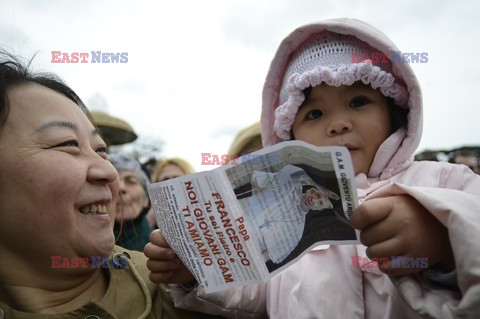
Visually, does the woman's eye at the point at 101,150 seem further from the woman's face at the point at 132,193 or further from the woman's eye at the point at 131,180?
the woman's eye at the point at 131,180

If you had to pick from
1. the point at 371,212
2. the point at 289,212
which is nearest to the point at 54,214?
the point at 289,212

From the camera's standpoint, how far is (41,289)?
1.29 meters

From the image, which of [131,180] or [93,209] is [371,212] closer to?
[93,209]

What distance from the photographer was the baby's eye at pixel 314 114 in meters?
1.52

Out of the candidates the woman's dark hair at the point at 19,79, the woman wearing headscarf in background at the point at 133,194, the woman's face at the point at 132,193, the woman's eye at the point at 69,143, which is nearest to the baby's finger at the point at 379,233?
the woman's eye at the point at 69,143

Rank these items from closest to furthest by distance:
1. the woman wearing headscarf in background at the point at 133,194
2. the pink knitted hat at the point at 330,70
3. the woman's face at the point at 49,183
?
the woman's face at the point at 49,183 < the pink knitted hat at the point at 330,70 < the woman wearing headscarf in background at the point at 133,194

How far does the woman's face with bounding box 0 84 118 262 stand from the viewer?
1194mm

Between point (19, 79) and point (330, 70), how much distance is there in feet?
4.02

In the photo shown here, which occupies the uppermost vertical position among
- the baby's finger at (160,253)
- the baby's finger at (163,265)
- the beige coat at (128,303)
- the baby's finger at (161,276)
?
the baby's finger at (160,253)

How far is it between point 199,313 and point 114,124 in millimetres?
2609

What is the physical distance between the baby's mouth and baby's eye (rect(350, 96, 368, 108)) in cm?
106

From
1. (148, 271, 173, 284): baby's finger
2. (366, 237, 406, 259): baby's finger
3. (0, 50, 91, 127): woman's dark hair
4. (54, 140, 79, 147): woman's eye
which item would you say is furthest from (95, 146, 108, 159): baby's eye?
(366, 237, 406, 259): baby's finger

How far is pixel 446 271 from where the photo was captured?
0.97 metres

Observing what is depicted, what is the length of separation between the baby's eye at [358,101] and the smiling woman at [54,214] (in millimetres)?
990
